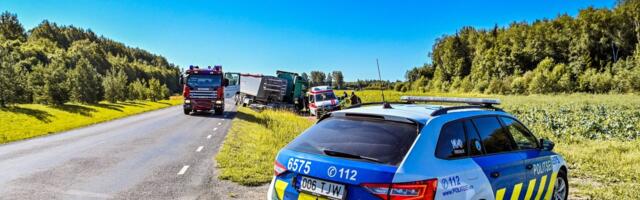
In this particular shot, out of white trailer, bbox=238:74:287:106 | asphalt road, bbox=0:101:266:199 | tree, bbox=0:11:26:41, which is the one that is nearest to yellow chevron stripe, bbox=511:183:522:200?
asphalt road, bbox=0:101:266:199

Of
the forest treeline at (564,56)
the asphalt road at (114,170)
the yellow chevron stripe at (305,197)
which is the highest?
the forest treeline at (564,56)

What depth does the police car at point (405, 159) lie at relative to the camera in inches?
132

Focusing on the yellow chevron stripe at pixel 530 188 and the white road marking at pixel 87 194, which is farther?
the white road marking at pixel 87 194

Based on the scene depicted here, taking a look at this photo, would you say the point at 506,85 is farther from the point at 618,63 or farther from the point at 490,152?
the point at 490,152

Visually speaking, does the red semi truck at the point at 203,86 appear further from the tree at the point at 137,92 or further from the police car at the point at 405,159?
the tree at the point at 137,92

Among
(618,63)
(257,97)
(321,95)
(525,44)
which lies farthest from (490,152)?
(525,44)

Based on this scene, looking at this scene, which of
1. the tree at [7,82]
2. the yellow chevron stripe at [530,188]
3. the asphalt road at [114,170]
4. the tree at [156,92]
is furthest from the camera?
the tree at [156,92]

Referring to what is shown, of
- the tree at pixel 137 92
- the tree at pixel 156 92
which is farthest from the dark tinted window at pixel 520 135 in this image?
the tree at pixel 156 92

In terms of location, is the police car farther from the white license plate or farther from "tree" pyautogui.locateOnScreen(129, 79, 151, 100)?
"tree" pyautogui.locateOnScreen(129, 79, 151, 100)

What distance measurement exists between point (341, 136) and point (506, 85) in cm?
8358

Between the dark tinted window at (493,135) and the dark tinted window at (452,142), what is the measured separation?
1.35 ft

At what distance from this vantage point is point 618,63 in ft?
211

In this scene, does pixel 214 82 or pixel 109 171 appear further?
pixel 214 82

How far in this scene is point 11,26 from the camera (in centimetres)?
11369
